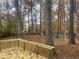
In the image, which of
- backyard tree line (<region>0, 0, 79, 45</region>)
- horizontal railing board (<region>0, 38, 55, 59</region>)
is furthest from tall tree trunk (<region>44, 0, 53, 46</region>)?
backyard tree line (<region>0, 0, 79, 45</region>)

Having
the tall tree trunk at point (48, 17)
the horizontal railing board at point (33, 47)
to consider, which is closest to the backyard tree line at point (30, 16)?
the horizontal railing board at point (33, 47)

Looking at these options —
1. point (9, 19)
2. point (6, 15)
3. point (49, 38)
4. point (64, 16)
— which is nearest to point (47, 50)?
point (49, 38)

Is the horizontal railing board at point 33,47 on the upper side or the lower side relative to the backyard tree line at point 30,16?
lower

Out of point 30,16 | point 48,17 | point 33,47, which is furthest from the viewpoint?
point 30,16

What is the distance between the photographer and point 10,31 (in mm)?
14648

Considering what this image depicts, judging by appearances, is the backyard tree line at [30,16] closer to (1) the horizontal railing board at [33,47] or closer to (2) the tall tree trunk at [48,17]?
(1) the horizontal railing board at [33,47]

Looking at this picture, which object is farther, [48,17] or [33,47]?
[33,47]

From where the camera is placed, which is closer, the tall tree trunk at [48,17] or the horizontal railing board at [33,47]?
the horizontal railing board at [33,47]

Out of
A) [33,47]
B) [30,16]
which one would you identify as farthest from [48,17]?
[30,16]

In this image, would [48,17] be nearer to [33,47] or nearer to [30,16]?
[33,47]

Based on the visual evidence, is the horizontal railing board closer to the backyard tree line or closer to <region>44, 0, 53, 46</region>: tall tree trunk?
<region>44, 0, 53, 46</region>: tall tree trunk

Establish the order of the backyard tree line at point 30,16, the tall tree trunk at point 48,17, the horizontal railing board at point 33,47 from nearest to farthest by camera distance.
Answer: the horizontal railing board at point 33,47 → the tall tree trunk at point 48,17 → the backyard tree line at point 30,16

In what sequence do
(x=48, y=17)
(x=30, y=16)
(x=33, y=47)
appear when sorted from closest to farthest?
(x=48, y=17) → (x=33, y=47) → (x=30, y=16)

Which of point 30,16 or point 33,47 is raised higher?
point 30,16
